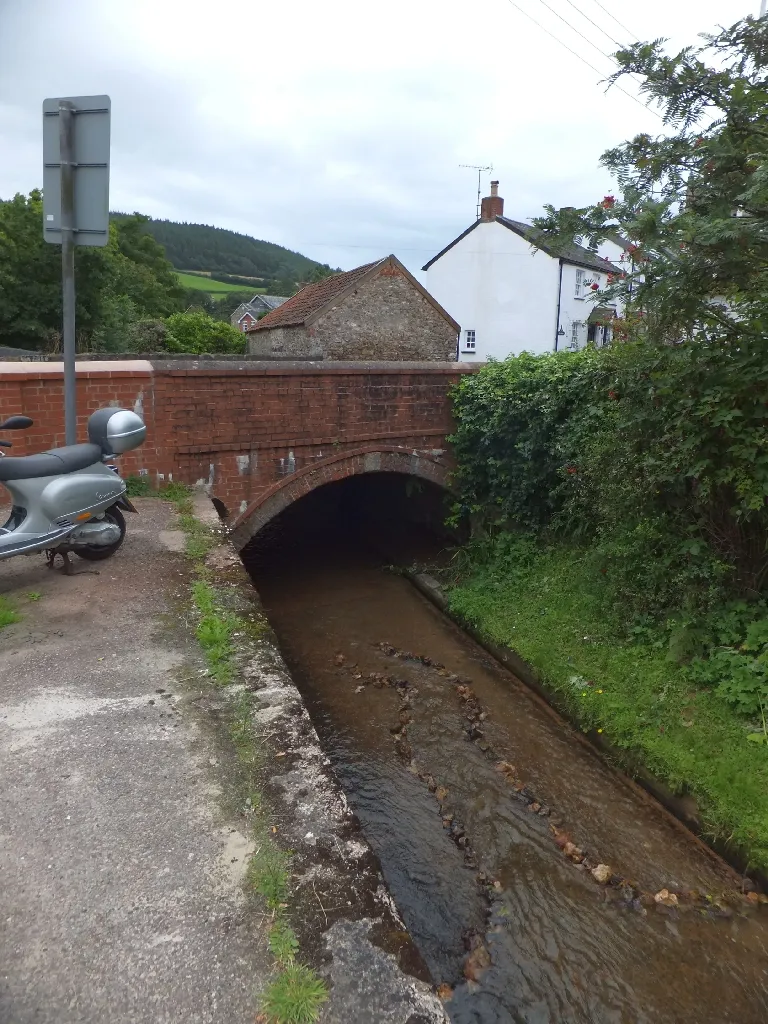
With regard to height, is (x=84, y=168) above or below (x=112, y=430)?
above

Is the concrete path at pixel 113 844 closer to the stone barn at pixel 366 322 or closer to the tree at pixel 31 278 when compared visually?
the stone barn at pixel 366 322

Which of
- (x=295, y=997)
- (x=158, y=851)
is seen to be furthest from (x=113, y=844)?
(x=295, y=997)

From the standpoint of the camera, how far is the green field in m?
77.8

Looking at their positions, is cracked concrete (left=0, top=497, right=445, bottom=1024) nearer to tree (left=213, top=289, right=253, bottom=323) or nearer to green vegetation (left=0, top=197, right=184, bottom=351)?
green vegetation (left=0, top=197, right=184, bottom=351)

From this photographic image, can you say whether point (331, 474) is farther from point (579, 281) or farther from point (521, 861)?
point (579, 281)

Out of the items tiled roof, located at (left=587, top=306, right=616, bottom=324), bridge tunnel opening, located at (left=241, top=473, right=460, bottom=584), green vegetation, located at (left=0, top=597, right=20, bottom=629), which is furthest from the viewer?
bridge tunnel opening, located at (left=241, top=473, right=460, bottom=584)

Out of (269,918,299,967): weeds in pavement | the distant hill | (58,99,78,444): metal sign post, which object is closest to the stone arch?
(58,99,78,444): metal sign post

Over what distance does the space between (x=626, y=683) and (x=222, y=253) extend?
10186 centimetres

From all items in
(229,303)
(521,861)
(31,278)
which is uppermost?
(229,303)

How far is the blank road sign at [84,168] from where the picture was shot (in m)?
4.25

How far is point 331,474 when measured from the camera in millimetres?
8578

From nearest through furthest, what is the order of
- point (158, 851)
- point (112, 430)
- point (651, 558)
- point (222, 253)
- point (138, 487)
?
point (158, 851) < point (112, 430) < point (651, 558) < point (138, 487) < point (222, 253)

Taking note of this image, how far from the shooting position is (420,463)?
9.55 m

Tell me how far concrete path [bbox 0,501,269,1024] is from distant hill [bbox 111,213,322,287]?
8886 centimetres
